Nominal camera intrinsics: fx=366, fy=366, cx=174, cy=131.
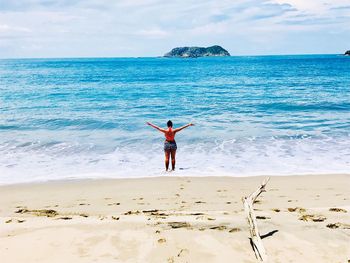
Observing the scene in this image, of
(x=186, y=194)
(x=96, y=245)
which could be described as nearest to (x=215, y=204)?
(x=186, y=194)

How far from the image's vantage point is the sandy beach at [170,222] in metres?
5.91

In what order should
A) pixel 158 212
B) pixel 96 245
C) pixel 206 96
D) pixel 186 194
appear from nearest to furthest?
pixel 96 245 → pixel 158 212 → pixel 186 194 → pixel 206 96

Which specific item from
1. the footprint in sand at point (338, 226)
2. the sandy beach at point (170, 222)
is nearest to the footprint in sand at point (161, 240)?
the sandy beach at point (170, 222)

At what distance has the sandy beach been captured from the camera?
5.91 m

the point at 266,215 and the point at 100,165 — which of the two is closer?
the point at 266,215

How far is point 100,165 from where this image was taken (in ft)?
45.1

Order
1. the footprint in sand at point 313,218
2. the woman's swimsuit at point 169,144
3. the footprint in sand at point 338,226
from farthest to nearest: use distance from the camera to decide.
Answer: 1. the woman's swimsuit at point 169,144
2. the footprint in sand at point 313,218
3. the footprint in sand at point 338,226

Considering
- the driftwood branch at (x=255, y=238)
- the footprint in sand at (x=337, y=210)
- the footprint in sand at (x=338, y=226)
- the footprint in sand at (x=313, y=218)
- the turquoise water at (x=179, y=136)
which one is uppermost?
the driftwood branch at (x=255, y=238)

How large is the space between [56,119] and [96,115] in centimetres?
279

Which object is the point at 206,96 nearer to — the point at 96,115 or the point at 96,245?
the point at 96,115

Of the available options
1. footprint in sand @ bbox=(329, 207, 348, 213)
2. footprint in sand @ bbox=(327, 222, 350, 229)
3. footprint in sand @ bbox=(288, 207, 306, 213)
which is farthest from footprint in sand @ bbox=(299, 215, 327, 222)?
footprint in sand @ bbox=(329, 207, 348, 213)

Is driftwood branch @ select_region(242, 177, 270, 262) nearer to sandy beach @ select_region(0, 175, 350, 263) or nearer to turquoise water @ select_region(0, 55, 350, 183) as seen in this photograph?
sandy beach @ select_region(0, 175, 350, 263)

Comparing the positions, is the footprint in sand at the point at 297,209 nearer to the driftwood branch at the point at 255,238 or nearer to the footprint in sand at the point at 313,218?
the footprint in sand at the point at 313,218

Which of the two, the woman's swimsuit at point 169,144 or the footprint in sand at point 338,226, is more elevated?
the woman's swimsuit at point 169,144
